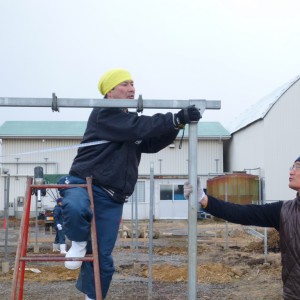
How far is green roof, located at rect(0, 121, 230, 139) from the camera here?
107ft

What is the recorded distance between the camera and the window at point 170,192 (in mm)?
30969

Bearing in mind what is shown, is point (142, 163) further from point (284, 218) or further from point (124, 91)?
point (284, 218)

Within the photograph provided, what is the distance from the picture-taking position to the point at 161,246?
1692 centimetres

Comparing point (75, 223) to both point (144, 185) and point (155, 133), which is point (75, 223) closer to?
point (155, 133)

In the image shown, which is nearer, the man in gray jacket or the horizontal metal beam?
the horizontal metal beam

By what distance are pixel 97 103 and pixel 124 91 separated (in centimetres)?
67

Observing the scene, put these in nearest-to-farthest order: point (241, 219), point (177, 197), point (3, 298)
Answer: point (241, 219) < point (3, 298) < point (177, 197)

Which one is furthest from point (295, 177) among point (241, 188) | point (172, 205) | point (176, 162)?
point (176, 162)

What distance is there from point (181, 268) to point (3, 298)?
3.91m

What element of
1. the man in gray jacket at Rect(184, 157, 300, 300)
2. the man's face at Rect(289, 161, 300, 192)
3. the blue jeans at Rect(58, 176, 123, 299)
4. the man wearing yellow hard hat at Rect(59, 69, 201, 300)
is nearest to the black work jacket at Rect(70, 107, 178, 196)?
the man wearing yellow hard hat at Rect(59, 69, 201, 300)

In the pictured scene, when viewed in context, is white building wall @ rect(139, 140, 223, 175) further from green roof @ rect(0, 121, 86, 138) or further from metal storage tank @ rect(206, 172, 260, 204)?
metal storage tank @ rect(206, 172, 260, 204)

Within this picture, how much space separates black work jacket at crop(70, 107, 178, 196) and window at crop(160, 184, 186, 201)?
2689 cm

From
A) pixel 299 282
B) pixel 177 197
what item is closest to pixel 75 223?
pixel 299 282

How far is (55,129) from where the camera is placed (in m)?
34.1
